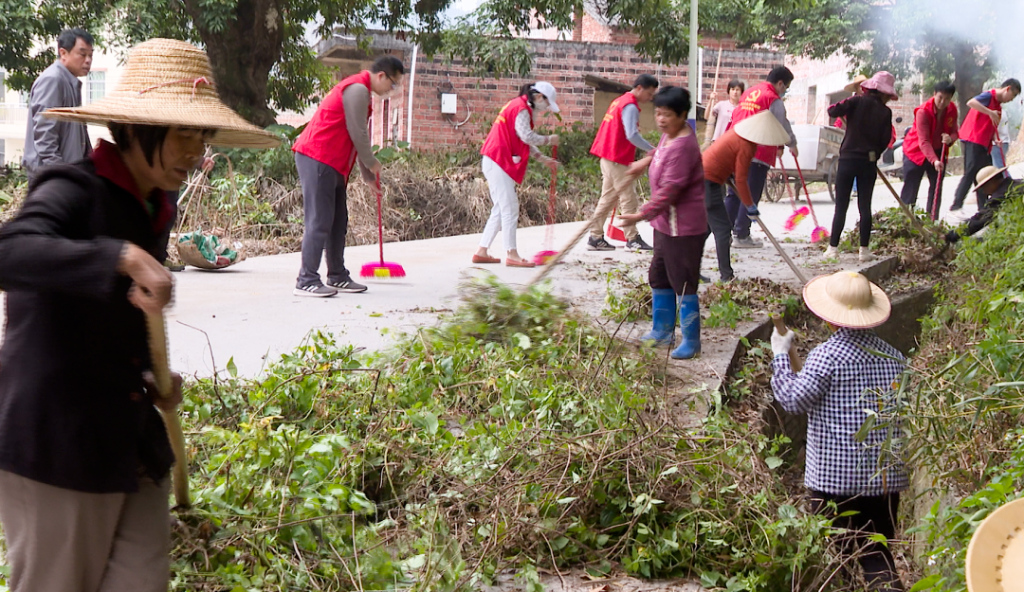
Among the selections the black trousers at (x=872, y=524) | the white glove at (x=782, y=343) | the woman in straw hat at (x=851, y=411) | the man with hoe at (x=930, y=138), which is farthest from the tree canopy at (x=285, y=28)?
the black trousers at (x=872, y=524)

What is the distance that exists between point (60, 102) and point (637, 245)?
583cm

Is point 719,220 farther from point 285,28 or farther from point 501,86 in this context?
point 501,86

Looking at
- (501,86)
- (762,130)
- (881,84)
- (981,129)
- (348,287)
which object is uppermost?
(501,86)

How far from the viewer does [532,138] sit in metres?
8.34

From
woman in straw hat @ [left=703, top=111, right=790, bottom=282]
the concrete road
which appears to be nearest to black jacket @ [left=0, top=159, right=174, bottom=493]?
the concrete road

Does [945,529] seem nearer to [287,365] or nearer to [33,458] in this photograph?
[33,458]

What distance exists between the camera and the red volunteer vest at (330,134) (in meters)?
6.79

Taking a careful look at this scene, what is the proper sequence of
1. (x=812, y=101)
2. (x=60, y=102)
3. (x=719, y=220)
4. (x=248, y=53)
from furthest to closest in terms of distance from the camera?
1. (x=812, y=101)
2. (x=248, y=53)
3. (x=719, y=220)
4. (x=60, y=102)

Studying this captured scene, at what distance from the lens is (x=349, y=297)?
702 cm

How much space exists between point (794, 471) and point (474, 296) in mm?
2204

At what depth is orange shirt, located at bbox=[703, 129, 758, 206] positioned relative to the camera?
6918 millimetres

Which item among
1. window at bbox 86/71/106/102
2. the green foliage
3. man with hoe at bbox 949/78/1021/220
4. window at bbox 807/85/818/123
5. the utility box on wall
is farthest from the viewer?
window at bbox 807/85/818/123

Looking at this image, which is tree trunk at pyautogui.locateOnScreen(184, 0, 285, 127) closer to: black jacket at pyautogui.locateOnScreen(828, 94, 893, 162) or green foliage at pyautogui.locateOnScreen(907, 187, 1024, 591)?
black jacket at pyautogui.locateOnScreen(828, 94, 893, 162)

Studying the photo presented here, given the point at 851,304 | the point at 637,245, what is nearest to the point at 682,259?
the point at 851,304
